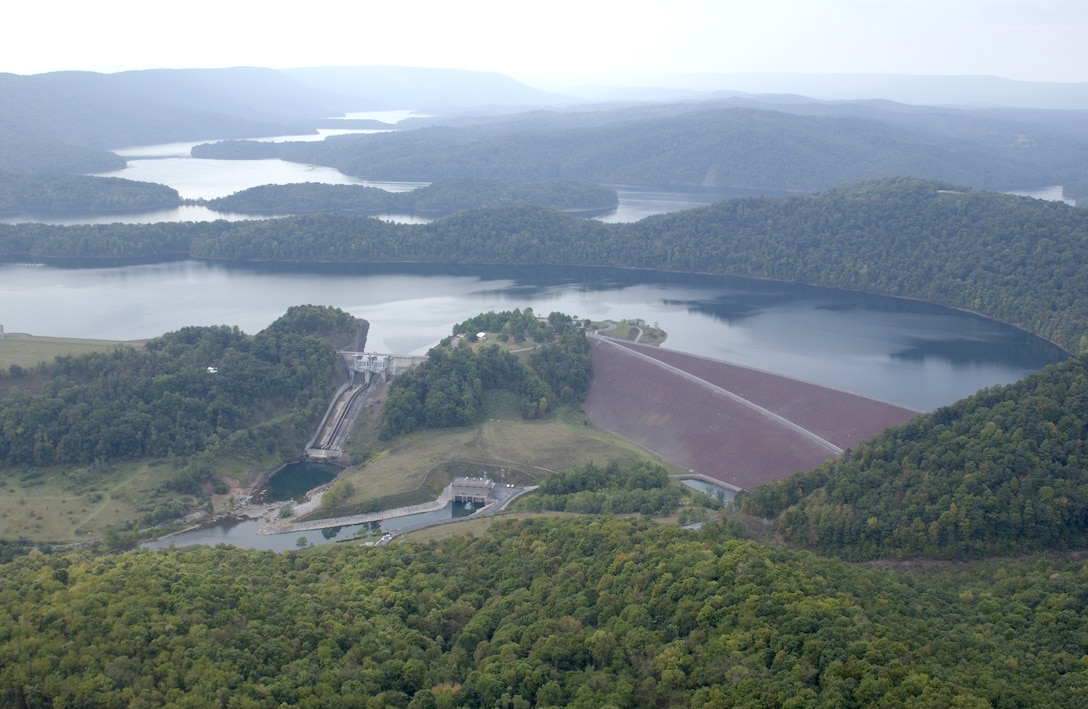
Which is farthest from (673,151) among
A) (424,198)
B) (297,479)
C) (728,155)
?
(297,479)

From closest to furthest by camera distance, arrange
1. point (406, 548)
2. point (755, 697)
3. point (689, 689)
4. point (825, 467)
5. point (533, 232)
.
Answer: point (755, 697) < point (689, 689) < point (406, 548) < point (825, 467) < point (533, 232)

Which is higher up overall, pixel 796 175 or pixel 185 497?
pixel 796 175

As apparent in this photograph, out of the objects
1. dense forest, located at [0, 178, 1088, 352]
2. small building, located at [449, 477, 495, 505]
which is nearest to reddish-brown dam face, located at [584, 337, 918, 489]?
small building, located at [449, 477, 495, 505]

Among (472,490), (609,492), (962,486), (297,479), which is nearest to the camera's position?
(962,486)

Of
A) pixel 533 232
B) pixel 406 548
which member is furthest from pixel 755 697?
pixel 533 232

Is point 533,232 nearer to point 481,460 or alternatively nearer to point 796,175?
point 481,460

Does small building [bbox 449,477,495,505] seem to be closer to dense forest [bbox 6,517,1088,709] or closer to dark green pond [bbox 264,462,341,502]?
dark green pond [bbox 264,462,341,502]

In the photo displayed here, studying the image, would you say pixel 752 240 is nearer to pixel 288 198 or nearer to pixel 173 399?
pixel 173 399
